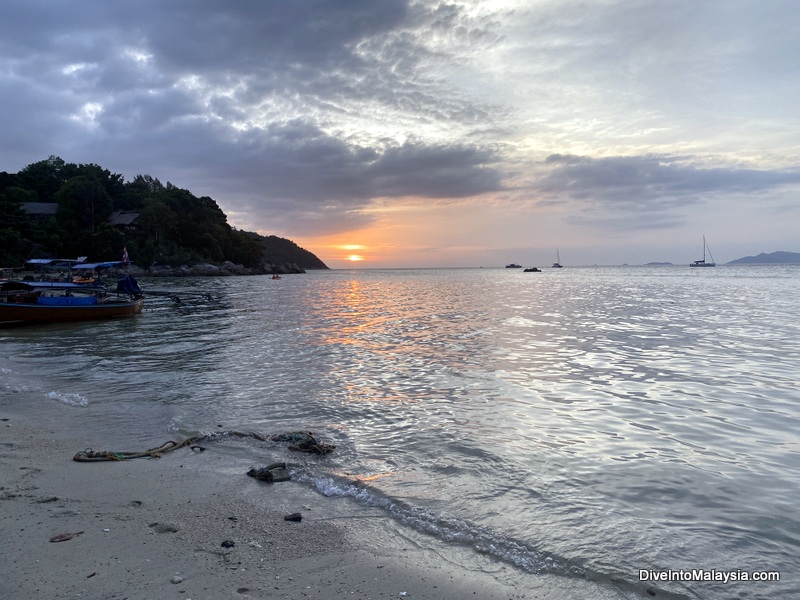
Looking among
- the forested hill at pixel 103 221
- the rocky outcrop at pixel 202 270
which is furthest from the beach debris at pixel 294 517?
the rocky outcrop at pixel 202 270

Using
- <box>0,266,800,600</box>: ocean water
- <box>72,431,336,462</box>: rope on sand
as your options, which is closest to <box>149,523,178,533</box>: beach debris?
<box>0,266,800,600</box>: ocean water

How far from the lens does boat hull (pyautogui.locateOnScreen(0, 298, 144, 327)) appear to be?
2611cm

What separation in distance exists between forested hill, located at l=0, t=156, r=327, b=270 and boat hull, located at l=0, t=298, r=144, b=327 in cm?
5140

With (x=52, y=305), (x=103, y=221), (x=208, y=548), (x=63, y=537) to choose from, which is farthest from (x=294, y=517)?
(x=103, y=221)

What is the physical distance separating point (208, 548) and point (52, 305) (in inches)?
1141

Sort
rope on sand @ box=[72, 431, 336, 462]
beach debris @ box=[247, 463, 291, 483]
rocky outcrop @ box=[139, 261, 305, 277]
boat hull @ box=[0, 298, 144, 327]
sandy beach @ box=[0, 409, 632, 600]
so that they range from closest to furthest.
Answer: sandy beach @ box=[0, 409, 632, 600] < beach debris @ box=[247, 463, 291, 483] < rope on sand @ box=[72, 431, 336, 462] < boat hull @ box=[0, 298, 144, 327] < rocky outcrop @ box=[139, 261, 305, 277]

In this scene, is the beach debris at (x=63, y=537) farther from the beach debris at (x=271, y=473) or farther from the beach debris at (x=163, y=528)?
the beach debris at (x=271, y=473)

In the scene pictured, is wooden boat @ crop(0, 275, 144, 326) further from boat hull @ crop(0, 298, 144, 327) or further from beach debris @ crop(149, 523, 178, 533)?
beach debris @ crop(149, 523, 178, 533)

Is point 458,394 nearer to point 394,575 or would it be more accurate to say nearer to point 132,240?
point 394,575

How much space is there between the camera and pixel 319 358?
55.7 feet

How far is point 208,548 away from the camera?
4.55 meters

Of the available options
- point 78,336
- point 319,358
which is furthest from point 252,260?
point 319,358

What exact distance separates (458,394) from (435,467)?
4644mm

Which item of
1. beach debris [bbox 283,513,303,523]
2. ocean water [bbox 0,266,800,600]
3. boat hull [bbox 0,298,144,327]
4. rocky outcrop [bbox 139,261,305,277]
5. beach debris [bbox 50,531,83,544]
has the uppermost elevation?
rocky outcrop [bbox 139,261,305,277]
